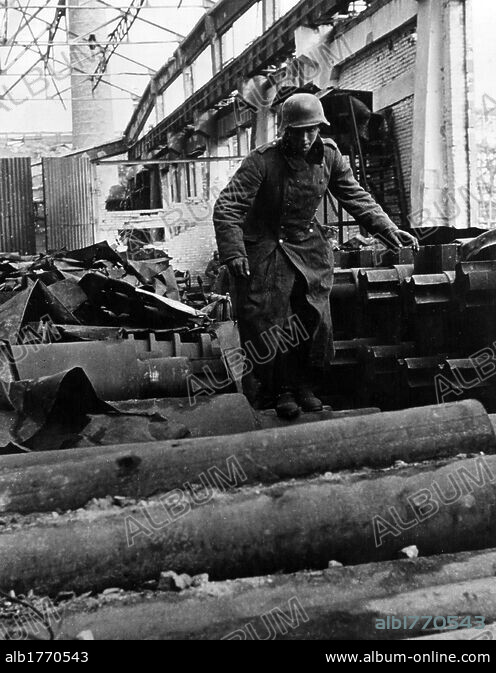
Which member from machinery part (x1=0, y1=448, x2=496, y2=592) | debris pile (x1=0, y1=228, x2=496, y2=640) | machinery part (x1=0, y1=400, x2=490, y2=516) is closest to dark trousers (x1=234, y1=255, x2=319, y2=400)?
debris pile (x1=0, y1=228, x2=496, y2=640)

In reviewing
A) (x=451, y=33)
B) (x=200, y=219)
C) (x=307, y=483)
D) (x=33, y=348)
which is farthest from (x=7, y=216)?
(x=307, y=483)

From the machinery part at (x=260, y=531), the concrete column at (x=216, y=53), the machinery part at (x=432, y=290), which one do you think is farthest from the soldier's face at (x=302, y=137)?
the concrete column at (x=216, y=53)

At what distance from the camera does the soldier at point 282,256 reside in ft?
15.7

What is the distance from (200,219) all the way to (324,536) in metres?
14.6

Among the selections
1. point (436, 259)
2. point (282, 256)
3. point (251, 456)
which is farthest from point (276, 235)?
point (251, 456)

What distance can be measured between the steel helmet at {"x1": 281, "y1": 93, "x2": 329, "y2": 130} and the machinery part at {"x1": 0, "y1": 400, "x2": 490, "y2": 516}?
75.1 inches

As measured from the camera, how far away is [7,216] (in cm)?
1534

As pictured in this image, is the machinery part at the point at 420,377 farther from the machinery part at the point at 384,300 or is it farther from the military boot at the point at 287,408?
the military boot at the point at 287,408

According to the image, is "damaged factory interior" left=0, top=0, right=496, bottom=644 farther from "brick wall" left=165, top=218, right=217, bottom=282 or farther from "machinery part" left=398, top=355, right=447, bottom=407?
"brick wall" left=165, top=218, right=217, bottom=282

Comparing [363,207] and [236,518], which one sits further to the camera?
[363,207]

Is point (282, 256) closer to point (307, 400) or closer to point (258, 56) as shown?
point (307, 400)

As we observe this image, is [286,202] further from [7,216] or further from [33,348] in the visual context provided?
[7,216]

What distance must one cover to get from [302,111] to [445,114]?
799 cm

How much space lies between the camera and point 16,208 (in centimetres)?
1540
